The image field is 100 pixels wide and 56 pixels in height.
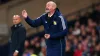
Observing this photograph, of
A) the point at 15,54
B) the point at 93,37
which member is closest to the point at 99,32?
the point at 93,37

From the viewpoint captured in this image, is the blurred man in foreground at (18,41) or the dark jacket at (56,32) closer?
the dark jacket at (56,32)

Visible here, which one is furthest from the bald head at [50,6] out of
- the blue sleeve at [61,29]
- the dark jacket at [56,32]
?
the blue sleeve at [61,29]

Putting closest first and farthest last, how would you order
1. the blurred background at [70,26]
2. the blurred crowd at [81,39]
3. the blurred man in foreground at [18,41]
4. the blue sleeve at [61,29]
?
the blue sleeve at [61,29]
the blurred man in foreground at [18,41]
the blurred crowd at [81,39]
the blurred background at [70,26]

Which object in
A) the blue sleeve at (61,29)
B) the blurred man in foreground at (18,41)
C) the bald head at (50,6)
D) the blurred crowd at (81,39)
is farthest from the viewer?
the blurred crowd at (81,39)

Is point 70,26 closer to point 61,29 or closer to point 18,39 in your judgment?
point 18,39

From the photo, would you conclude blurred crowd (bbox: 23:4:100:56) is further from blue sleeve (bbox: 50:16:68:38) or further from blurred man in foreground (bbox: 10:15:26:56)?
blue sleeve (bbox: 50:16:68:38)

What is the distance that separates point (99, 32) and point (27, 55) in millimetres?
2777

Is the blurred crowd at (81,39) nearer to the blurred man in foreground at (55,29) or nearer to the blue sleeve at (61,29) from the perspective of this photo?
the blurred man in foreground at (55,29)

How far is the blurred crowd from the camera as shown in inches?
629

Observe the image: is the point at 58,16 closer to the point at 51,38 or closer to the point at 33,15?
the point at 51,38

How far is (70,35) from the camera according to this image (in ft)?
57.6

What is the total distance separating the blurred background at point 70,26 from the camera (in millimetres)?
16297

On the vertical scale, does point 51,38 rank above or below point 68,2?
below

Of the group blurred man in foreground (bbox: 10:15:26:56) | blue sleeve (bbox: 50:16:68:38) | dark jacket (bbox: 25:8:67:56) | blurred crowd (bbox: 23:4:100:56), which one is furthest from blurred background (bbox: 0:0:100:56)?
blue sleeve (bbox: 50:16:68:38)
